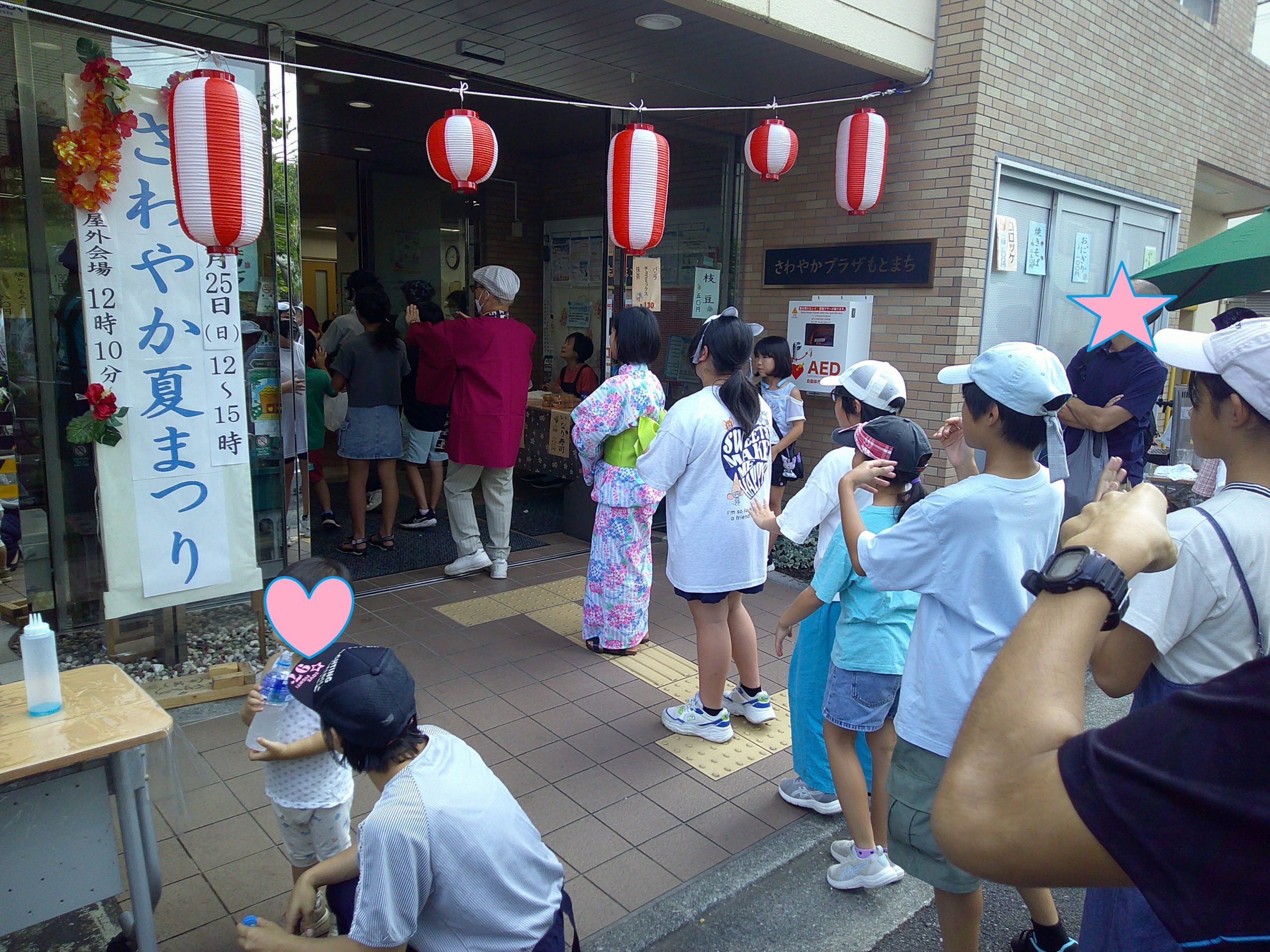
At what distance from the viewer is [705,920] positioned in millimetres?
2766

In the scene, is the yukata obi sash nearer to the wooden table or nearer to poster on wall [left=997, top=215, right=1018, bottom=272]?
the wooden table

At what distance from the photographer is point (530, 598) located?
18.9 feet

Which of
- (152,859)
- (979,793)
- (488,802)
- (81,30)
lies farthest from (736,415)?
(81,30)

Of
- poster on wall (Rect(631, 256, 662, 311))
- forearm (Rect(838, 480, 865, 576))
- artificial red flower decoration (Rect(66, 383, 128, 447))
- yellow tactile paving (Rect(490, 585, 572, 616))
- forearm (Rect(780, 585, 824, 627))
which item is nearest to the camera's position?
forearm (Rect(838, 480, 865, 576))

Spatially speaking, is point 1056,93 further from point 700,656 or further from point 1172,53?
point 700,656

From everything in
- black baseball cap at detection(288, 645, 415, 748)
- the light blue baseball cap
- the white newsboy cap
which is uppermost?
the white newsboy cap

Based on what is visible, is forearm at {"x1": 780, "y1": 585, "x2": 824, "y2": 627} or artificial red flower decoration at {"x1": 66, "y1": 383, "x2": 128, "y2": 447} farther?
Result: artificial red flower decoration at {"x1": 66, "y1": 383, "x2": 128, "y2": 447}

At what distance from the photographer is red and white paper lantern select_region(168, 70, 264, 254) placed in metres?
3.18

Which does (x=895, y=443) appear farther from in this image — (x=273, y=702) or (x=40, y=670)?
(x=40, y=670)

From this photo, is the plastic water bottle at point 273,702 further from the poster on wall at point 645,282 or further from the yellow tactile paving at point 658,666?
the poster on wall at point 645,282

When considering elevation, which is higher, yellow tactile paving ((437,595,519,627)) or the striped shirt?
the striped shirt

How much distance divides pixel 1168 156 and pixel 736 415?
726 cm

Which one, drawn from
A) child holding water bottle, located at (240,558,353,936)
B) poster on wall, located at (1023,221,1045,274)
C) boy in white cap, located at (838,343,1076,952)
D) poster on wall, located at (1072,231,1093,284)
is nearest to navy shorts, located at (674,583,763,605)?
boy in white cap, located at (838,343,1076,952)

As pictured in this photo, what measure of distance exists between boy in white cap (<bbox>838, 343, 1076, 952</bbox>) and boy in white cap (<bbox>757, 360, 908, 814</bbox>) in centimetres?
69
